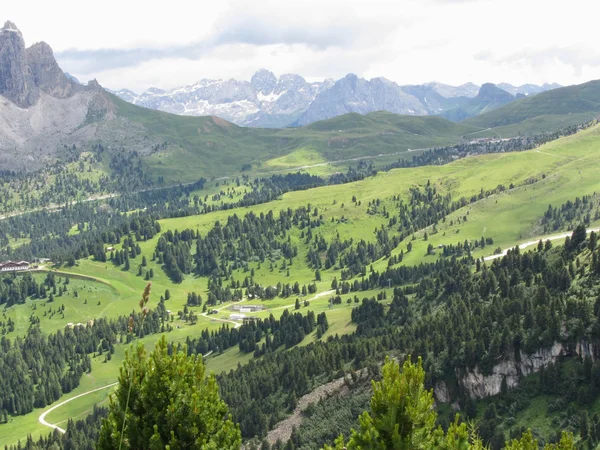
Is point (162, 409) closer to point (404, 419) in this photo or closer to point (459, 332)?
point (404, 419)

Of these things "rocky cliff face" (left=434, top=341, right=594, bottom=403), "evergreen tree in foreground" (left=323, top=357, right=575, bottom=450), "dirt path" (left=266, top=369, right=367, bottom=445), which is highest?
"evergreen tree in foreground" (left=323, top=357, right=575, bottom=450)

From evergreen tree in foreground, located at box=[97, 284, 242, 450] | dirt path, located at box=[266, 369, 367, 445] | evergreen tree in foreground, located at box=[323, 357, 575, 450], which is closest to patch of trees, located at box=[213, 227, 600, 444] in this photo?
dirt path, located at box=[266, 369, 367, 445]

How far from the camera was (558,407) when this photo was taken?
342ft

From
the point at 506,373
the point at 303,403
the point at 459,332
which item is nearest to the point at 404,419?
the point at 506,373

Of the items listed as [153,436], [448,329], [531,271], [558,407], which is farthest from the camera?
[531,271]

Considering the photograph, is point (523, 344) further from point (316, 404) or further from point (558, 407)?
point (316, 404)

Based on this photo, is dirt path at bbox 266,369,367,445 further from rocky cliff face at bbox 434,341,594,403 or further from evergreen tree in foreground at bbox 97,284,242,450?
evergreen tree in foreground at bbox 97,284,242,450

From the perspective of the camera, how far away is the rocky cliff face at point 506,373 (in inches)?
4528

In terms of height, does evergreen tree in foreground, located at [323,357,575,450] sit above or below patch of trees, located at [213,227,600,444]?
above

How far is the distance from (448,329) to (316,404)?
34.0 meters

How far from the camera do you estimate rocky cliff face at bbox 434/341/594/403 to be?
377ft

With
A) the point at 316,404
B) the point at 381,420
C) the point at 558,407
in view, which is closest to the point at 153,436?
the point at 381,420

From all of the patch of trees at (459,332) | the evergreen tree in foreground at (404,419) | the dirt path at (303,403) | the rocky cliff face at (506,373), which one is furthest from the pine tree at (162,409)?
the dirt path at (303,403)

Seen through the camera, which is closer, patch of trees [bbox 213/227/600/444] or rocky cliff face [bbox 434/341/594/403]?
rocky cliff face [bbox 434/341/594/403]
